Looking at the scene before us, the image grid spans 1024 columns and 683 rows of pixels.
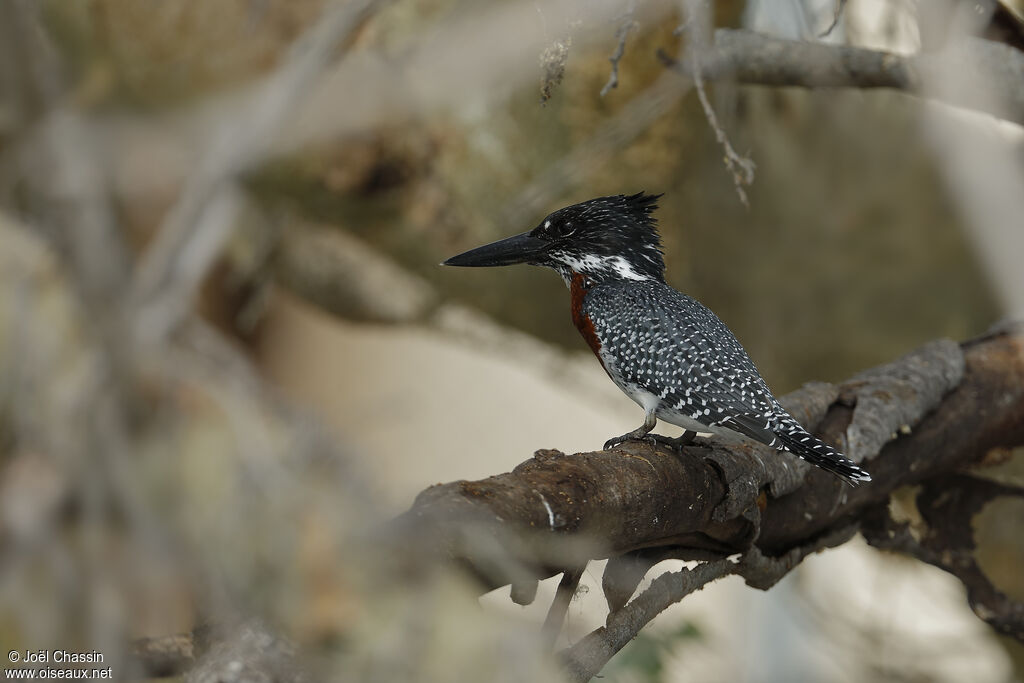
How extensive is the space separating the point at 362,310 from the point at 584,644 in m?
3.23

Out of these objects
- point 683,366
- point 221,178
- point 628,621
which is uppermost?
point 221,178

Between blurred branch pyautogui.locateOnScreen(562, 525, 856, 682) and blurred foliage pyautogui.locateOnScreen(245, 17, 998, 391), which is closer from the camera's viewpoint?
blurred branch pyautogui.locateOnScreen(562, 525, 856, 682)

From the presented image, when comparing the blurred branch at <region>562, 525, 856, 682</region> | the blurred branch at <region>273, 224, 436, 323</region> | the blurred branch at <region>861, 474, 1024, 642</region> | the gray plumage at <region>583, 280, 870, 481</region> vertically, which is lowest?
the blurred branch at <region>861, 474, 1024, 642</region>

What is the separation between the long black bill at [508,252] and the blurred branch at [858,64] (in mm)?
422

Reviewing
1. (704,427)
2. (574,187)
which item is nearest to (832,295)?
(574,187)

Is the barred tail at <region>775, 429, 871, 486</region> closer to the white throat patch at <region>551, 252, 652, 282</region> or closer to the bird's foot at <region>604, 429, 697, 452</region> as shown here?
the bird's foot at <region>604, 429, 697, 452</region>

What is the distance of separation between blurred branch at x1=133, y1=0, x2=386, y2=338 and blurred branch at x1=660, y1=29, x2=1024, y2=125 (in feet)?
3.05

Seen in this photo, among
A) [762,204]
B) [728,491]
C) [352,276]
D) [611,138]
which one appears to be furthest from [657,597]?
[352,276]

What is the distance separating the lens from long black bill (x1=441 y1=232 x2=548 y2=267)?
1720mm

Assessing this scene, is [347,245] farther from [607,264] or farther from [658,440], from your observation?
[658,440]

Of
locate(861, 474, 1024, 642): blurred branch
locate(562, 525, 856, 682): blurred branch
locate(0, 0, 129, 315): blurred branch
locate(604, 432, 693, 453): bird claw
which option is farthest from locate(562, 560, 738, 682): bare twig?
locate(0, 0, 129, 315): blurred branch

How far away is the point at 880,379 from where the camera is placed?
199 cm

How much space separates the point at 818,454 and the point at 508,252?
2.23ft

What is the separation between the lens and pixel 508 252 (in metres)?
1.79
